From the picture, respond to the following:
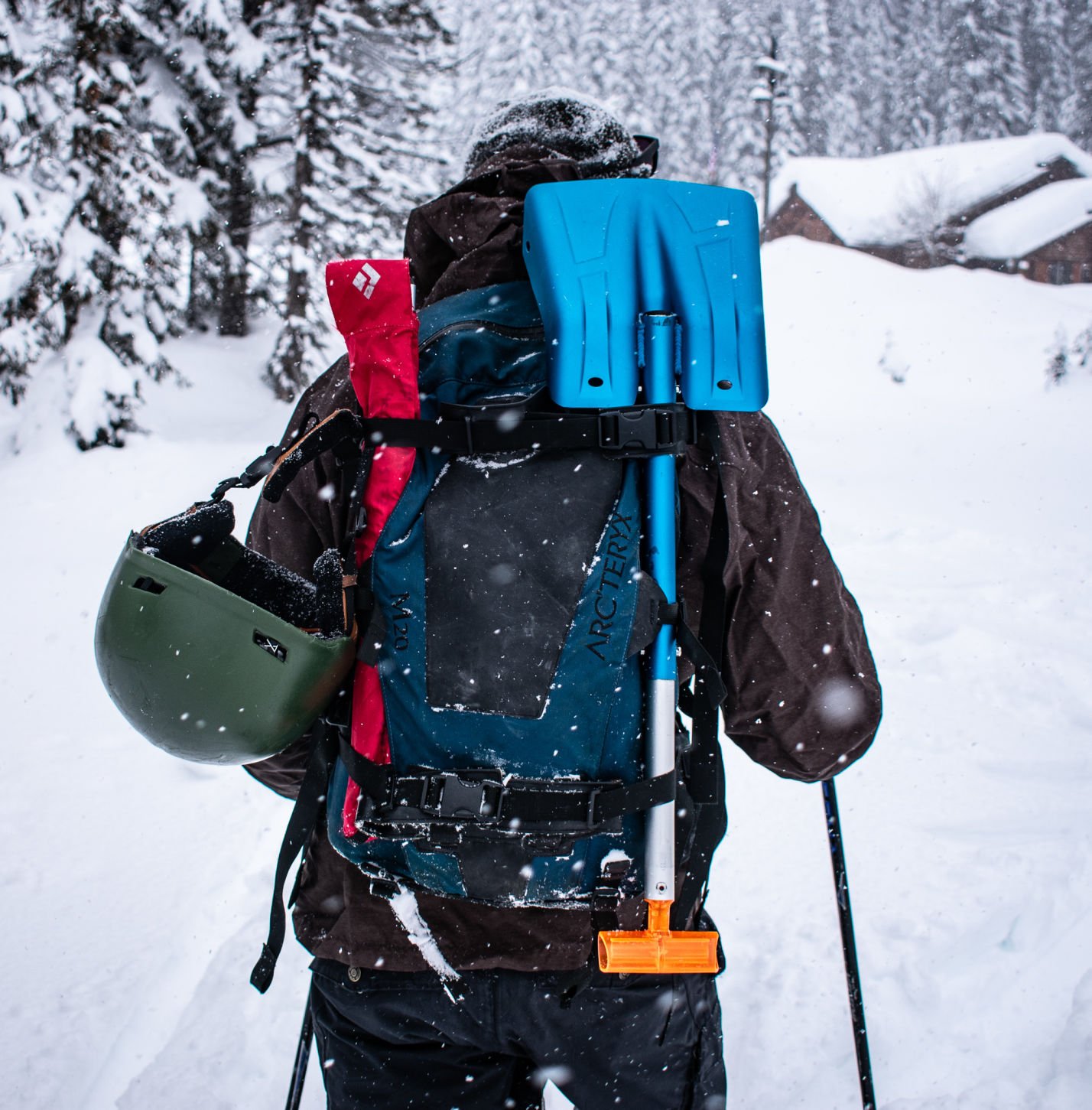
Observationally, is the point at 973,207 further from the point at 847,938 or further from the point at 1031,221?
the point at 847,938

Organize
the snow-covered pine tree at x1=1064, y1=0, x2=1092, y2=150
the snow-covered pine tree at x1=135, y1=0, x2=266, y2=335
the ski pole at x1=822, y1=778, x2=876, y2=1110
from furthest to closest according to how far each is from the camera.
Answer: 1. the snow-covered pine tree at x1=1064, y1=0, x2=1092, y2=150
2. the snow-covered pine tree at x1=135, y1=0, x2=266, y2=335
3. the ski pole at x1=822, y1=778, x2=876, y2=1110

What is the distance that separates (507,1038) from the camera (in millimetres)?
1455

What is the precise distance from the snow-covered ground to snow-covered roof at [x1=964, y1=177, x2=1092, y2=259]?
2929 centimetres

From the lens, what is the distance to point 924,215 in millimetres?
33562

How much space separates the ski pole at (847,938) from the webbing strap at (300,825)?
1.16m

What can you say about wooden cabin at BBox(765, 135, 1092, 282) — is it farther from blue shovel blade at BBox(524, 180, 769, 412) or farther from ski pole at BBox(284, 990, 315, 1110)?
ski pole at BBox(284, 990, 315, 1110)

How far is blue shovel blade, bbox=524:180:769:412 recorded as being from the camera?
1354mm

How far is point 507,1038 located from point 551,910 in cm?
25

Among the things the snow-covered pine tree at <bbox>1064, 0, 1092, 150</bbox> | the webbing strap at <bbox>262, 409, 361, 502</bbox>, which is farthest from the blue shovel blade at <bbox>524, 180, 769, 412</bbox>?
the snow-covered pine tree at <bbox>1064, 0, 1092, 150</bbox>

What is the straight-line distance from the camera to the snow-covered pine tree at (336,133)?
14.4 m

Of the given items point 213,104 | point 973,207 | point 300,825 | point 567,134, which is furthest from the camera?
point 973,207

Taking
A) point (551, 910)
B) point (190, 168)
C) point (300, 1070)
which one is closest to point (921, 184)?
point (190, 168)

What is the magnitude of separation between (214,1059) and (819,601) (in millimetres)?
2663

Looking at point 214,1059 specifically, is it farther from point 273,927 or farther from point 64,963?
point 273,927
